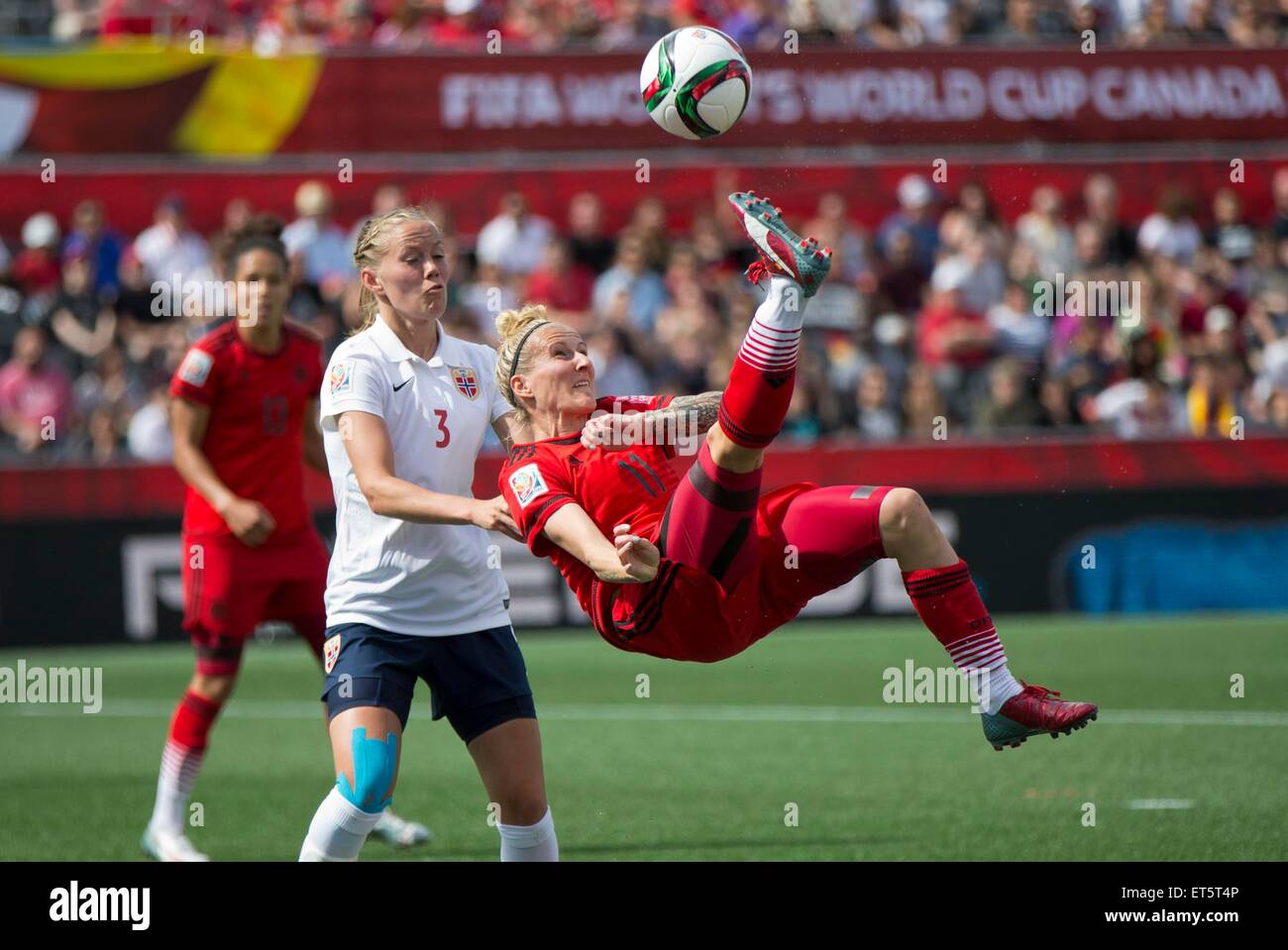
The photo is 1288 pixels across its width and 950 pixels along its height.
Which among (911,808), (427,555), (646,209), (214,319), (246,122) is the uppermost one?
(246,122)

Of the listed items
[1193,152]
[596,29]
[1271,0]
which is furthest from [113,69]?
[1271,0]

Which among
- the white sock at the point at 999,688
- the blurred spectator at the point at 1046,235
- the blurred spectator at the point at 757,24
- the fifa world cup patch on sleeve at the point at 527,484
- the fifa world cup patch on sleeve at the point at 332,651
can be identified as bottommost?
the white sock at the point at 999,688

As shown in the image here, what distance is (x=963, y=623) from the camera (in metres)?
5.49

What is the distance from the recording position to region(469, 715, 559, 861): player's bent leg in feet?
18.1

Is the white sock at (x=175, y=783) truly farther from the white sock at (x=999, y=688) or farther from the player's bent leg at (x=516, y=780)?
the white sock at (x=999, y=688)

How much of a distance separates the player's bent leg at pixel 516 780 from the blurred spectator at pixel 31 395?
415 inches

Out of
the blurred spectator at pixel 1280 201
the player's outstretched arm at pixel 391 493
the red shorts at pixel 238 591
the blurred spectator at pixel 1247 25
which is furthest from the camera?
the blurred spectator at pixel 1247 25

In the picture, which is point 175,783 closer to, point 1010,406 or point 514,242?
point 1010,406

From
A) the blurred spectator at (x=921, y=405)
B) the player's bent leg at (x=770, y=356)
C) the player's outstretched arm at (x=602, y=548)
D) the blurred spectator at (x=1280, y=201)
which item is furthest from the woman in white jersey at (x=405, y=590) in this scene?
the blurred spectator at (x=1280, y=201)

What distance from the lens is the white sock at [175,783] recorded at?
7.64 meters

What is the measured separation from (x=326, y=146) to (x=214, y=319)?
378cm

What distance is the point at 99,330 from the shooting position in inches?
623

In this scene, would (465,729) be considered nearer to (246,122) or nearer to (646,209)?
(646,209)

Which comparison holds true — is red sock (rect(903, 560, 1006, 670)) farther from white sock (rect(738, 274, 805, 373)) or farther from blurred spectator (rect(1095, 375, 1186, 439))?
blurred spectator (rect(1095, 375, 1186, 439))
